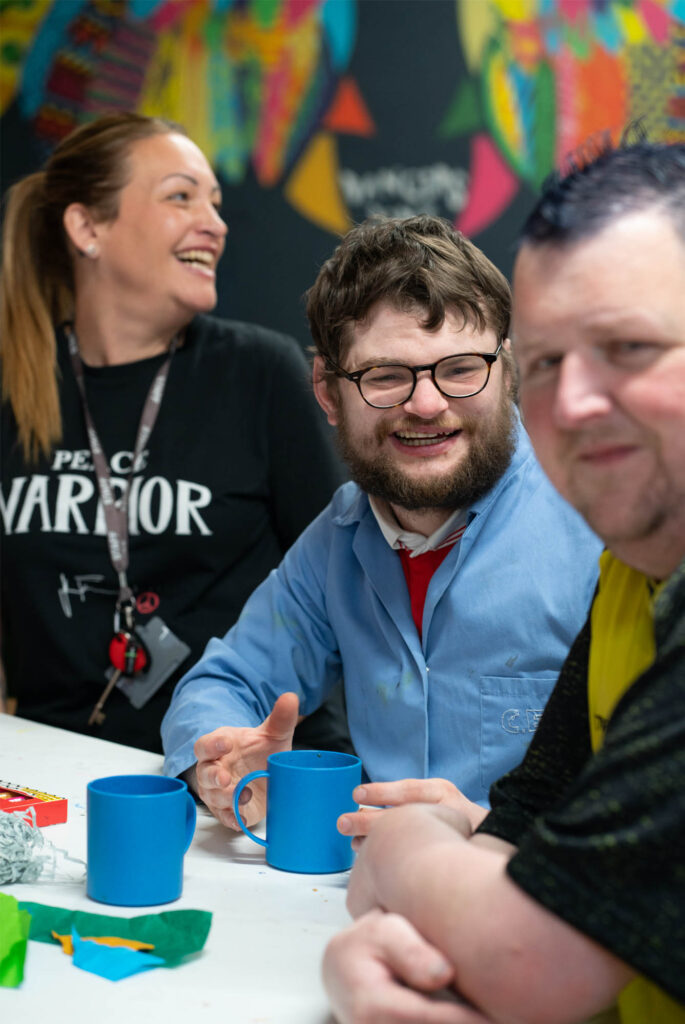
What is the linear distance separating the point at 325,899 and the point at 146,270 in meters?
1.59

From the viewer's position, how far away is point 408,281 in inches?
53.1

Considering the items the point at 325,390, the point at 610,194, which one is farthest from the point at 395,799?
the point at 325,390

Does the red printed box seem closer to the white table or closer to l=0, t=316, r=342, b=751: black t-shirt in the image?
the white table

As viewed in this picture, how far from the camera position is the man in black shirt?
0.56m

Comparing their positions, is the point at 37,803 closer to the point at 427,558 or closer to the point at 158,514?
the point at 427,558

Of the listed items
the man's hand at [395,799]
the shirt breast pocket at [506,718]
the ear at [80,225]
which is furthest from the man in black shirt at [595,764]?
the ear at [80,225]

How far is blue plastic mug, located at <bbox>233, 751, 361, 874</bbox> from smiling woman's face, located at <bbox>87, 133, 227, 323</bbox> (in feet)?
4.60

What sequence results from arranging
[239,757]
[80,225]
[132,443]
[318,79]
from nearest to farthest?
[239,757], [132,443], [80,225], [318,79]

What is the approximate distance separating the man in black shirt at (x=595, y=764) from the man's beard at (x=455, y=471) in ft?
1.89

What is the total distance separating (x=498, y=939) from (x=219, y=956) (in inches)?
12.6

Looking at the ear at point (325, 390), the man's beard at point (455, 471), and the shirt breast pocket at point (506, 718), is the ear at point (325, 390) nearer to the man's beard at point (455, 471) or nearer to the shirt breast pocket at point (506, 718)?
the man's beard at point (455, 471)

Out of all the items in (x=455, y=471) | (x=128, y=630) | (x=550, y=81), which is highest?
(x=550, y=81)

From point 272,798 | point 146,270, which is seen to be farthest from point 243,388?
point 272,798

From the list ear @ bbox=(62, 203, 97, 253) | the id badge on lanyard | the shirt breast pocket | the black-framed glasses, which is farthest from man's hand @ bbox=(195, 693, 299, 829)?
ear @ bbox=(62, 203, 97, 253)
